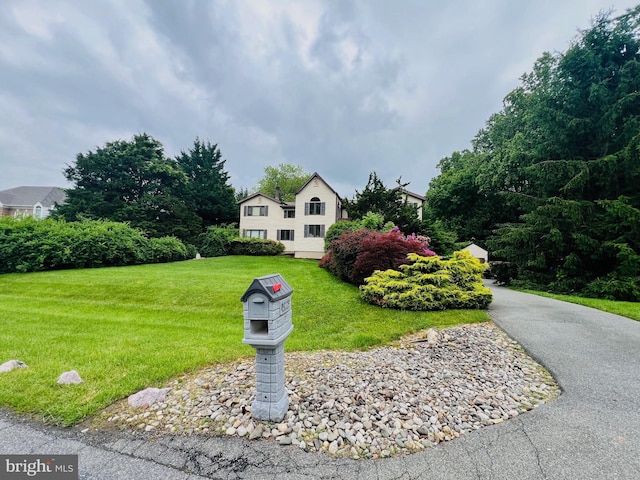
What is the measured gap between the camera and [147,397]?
3.09 m

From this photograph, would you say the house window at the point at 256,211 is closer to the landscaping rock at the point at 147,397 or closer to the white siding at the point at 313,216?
the white siding at the point at 313,216

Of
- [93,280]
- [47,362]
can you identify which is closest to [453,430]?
[47,362]

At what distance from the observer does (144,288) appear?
9.58m

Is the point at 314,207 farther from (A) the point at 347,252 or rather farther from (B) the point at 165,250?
(A) the point at 347,252

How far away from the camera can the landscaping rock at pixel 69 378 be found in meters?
3.46

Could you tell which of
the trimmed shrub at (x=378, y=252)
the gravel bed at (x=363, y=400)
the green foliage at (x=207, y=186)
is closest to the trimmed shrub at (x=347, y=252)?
the trimmed shrub at (x=378, y=252)

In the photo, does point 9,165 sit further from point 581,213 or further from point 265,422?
point 581,213

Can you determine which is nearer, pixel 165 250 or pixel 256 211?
pixel 165 250

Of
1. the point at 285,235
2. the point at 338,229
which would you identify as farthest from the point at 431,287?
the point at 285,235

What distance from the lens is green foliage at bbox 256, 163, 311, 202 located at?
4562cm

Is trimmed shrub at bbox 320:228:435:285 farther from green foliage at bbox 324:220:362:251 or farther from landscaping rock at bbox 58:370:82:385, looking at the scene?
landscaping rock at bbox 58:370:82:385

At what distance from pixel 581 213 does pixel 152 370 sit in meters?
16.0

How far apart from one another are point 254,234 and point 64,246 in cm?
1329

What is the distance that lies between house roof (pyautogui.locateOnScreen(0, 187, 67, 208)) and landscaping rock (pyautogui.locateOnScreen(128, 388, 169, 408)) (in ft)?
158
